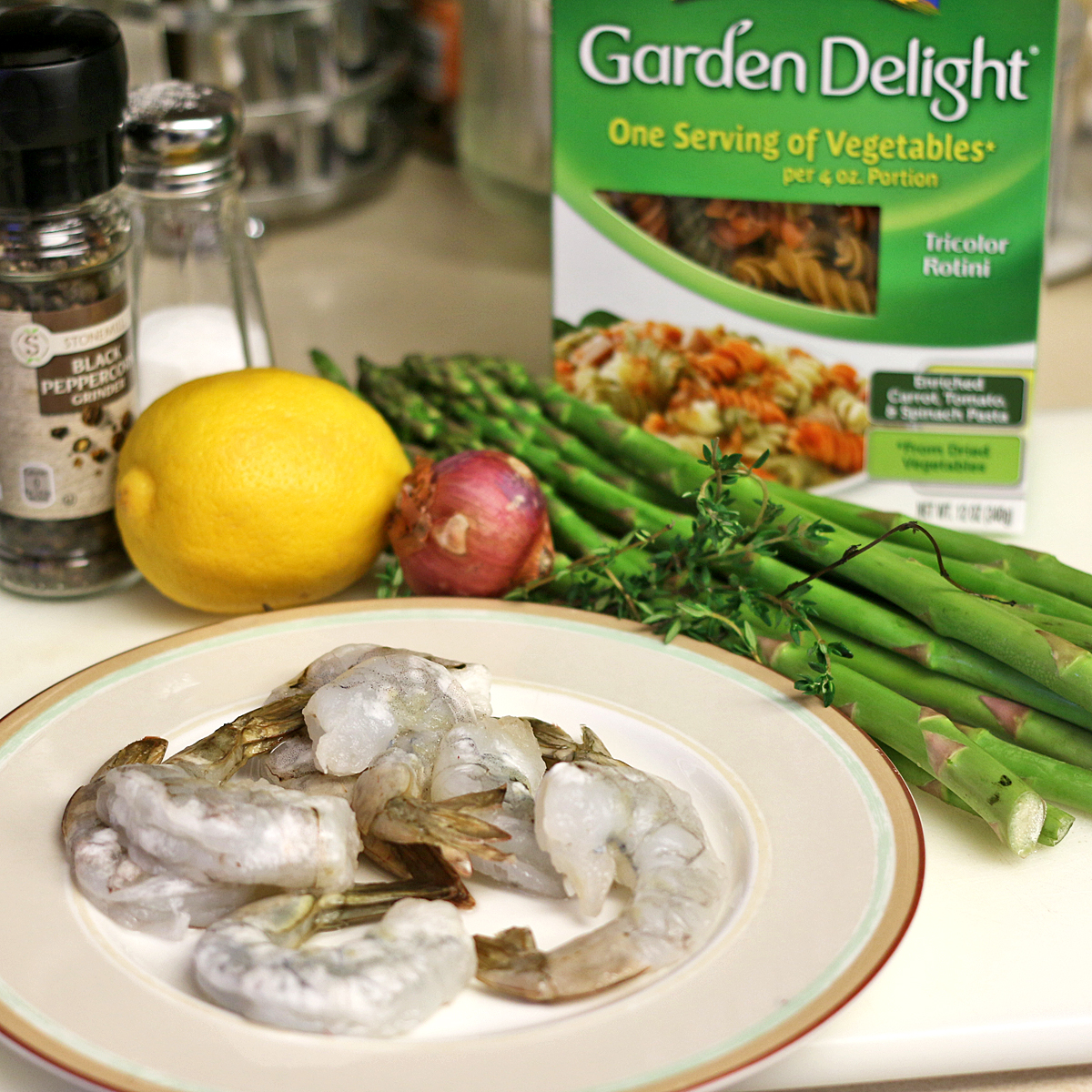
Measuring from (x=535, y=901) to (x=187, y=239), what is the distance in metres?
0.75

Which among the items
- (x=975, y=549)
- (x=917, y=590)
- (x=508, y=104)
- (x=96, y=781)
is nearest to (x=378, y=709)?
(x=96, y=781)

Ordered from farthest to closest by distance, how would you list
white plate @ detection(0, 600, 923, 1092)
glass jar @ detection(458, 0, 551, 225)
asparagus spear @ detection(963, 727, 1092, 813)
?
1. glass jar @ detection(458, 0, 551, 225)
2. asparagus spear @ detection(963, 727, 1092, 813)
3. white plate @ detection(0, 600, 923, 1092)

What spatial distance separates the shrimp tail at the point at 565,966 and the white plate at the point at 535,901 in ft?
0.04

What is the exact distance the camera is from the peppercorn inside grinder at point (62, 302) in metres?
0.96

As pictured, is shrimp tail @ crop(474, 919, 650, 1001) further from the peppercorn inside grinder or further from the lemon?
the peppercorn inside grinder

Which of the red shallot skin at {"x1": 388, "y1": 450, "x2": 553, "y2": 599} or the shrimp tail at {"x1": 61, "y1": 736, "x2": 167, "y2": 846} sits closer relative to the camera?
the shrimp tail at {"x1": 61, "y1": 736, "x2": 167, "y2": 846}

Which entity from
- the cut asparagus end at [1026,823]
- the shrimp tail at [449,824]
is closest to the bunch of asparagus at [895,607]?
the cut asparagus end at [1026,823]

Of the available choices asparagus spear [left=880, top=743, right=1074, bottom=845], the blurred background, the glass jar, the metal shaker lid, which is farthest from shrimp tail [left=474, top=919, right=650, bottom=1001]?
the glass jar

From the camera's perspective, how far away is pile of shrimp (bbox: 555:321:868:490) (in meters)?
1.23

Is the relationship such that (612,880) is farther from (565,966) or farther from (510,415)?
(510,415)

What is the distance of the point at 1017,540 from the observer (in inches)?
47.8

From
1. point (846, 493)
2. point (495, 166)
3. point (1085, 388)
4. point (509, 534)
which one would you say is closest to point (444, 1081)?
point (509, 534)

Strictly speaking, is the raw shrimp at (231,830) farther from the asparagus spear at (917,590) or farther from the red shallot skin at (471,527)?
the asparagus spear at (917,590)

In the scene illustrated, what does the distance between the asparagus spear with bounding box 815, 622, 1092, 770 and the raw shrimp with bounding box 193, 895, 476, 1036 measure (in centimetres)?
39
